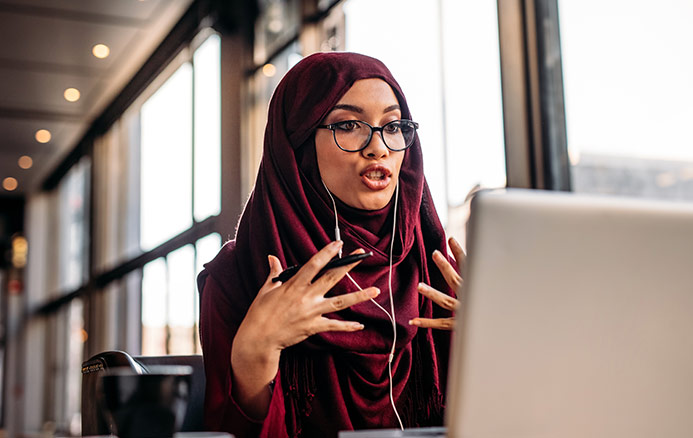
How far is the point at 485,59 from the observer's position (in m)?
2.79

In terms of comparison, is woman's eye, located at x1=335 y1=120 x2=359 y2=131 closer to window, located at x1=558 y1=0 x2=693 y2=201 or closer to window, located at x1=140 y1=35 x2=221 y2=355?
window, located at x1=558 y1=0 x2=693 y2=201

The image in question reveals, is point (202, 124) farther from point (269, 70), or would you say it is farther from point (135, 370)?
point (135, 370)

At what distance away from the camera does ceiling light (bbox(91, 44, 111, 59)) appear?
608cm

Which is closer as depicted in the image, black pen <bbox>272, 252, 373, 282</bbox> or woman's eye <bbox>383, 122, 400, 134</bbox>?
black pen <bbox>272, 252, 373, 282</bbox>

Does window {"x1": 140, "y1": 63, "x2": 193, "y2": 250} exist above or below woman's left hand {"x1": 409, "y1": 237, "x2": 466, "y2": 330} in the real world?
above

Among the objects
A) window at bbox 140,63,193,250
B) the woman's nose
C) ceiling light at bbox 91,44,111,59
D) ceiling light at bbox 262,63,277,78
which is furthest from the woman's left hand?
ceiling light at bbox 91,44,111,59

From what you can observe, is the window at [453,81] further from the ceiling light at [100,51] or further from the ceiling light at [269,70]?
the ceiling light at [100,51]

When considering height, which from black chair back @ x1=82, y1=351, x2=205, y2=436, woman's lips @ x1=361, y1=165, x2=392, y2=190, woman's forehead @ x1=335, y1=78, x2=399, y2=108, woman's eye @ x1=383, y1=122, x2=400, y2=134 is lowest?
black chair back @ x1=82, y1=351, x2=205, y2=436

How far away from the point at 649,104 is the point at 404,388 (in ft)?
4.03

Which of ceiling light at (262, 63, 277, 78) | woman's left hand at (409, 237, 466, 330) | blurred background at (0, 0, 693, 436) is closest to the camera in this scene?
woman's left hand at (409, 237, 466, 330)

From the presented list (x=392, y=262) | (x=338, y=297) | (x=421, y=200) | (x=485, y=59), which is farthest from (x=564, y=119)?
(x=338, y=297)

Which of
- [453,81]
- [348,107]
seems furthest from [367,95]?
[453,81]

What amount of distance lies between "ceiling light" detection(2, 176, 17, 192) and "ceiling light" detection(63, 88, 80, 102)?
11.7 ft

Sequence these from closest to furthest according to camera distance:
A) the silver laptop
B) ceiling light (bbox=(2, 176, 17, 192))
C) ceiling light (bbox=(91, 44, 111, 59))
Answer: the silver laptop, ceiling light (bbox=(91, 44, 111, 59)), ceiling light (bbox=(2, 176, 17, 192))
